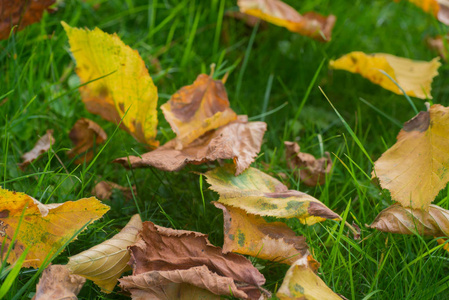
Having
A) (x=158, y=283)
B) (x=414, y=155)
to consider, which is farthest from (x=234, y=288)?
(x=414, y=155)

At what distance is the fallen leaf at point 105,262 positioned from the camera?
946 millimetres

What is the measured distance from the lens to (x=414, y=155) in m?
1.11

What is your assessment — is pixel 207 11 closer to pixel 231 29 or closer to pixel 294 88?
pixel 231 29

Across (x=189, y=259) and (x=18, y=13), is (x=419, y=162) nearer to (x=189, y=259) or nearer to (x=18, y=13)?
(x=189, y=259)

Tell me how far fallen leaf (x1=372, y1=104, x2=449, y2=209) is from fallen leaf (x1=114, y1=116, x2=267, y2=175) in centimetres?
33

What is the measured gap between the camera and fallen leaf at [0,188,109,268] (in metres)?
0.98

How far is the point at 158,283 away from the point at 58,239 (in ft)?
0.80

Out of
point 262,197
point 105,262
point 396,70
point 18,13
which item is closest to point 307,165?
point 262,197

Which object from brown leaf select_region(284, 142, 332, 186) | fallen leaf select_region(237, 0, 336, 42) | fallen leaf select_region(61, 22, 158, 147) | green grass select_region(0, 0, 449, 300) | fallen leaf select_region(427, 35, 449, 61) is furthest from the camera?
fallen leaf select_region(427, 35, 449, 61)

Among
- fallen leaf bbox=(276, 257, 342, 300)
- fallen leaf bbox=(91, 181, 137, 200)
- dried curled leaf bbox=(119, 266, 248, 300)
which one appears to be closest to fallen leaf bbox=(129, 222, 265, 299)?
dried curled leaf bbox=(119, 266, 248, 300)

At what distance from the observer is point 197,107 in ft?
4.54

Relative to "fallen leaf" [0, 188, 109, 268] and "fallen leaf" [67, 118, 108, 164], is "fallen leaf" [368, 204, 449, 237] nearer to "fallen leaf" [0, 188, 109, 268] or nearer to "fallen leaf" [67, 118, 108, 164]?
"fallen leaf" [0, 188, 109, 268]

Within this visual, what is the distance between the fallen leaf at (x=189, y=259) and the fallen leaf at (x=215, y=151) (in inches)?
7.1

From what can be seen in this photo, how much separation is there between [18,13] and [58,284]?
961mm
